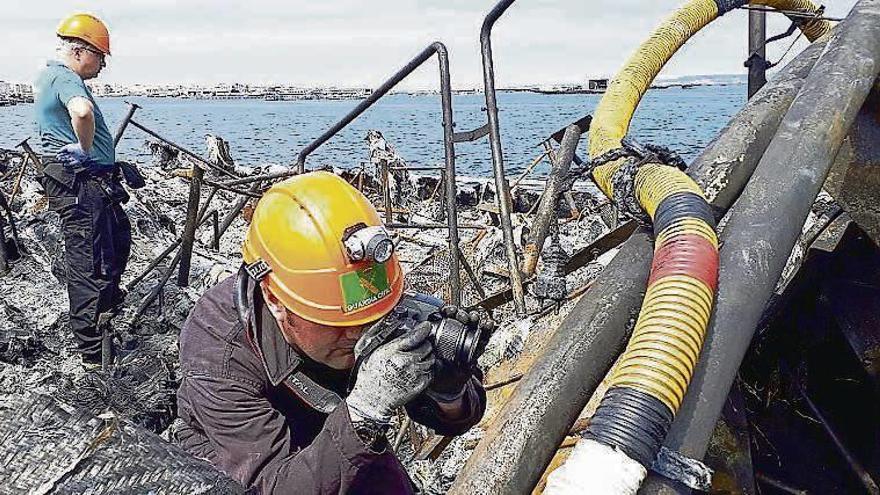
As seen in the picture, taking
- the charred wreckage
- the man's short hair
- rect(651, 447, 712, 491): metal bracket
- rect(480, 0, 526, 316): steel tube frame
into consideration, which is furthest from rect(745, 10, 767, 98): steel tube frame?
the man's short hair

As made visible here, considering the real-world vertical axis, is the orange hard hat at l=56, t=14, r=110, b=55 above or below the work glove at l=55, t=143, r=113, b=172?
above

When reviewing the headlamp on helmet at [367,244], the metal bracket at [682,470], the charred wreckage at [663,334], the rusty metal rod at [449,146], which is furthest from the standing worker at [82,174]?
the metal bracket at [682,470]

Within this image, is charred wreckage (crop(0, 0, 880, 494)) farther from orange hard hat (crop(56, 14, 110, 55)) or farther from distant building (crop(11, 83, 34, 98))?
distant building (crop(11, 83, 34, 98))

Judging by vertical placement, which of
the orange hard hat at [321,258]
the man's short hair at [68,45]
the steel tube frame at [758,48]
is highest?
the man's short hair at [68,45]

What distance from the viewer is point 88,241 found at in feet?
19.0

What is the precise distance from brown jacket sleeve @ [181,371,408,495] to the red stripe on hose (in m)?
1.07

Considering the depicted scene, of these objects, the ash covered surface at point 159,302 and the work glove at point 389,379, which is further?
the ash covered surface at point 159,302

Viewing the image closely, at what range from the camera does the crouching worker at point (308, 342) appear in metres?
2.29

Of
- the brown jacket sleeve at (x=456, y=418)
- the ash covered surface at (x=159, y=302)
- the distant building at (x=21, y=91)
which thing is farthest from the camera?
the distant building at (x=21, y=91)

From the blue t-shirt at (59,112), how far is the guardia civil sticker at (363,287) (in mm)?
3948

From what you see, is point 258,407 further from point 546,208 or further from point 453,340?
point 546,208

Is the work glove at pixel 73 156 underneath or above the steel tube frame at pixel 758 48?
underneath

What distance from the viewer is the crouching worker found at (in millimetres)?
2287

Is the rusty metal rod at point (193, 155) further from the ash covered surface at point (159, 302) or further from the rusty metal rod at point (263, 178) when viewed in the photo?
the ash covered surface at point (159, 302)
